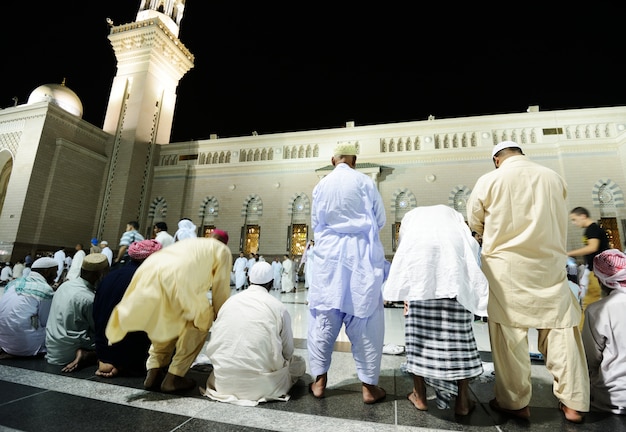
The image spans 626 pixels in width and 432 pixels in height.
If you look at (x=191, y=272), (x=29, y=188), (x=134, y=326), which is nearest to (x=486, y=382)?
(x=191, y=272)

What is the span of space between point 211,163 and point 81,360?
505 inches

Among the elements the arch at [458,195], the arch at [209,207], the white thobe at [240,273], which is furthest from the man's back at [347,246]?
the arch at [209,207]

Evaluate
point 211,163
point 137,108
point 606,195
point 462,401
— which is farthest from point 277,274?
point 606,195

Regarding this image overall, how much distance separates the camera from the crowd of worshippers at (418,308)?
1.45 m

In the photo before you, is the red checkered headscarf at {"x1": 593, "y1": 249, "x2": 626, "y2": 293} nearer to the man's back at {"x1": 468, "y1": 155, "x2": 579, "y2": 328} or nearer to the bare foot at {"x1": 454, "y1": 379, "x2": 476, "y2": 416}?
the man's back at {"x1": 468, "y1": 155, "x2": 579, "y2": 328}

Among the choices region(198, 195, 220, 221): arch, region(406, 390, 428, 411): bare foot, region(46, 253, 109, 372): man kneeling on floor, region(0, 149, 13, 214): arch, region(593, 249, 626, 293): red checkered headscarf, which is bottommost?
region(406, 390, 428, 411): bare foot

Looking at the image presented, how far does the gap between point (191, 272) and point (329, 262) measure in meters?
0.75

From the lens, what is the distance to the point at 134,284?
164 centimetres

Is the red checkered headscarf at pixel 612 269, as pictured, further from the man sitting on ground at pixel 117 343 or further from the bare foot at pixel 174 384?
the man sitting on ground at pixel 117 343

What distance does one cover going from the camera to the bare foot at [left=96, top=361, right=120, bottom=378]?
185 centimetres

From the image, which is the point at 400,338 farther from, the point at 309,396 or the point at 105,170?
the point at 105,170

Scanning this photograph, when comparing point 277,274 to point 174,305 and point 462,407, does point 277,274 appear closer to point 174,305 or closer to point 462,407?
point 174,305

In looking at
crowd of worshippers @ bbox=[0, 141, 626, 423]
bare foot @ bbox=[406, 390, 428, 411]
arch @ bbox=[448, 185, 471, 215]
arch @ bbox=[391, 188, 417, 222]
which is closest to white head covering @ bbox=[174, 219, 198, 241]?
crowd of worshippers @ bbox=[0, 141, 626, 423]

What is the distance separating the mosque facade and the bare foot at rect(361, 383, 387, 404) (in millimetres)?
9900
